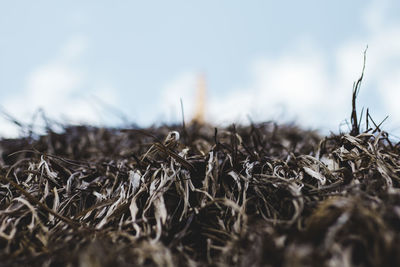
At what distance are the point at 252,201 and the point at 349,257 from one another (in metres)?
0.23

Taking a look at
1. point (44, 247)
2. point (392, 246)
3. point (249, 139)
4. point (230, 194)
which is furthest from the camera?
point (249, 139)

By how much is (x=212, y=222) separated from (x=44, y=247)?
272 millimetres

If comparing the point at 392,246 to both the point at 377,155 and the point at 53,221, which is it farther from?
the point at 53,221

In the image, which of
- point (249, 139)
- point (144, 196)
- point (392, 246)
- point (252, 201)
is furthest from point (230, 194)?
point (249, 139)

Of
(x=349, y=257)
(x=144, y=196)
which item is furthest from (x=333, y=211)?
(x=144, y=196)

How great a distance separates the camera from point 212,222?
0.51m

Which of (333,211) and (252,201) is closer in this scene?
(333,211)

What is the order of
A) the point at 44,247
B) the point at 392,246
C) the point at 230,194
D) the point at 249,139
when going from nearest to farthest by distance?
the point at 392,246 < the point at 44,247 < the point at 230,194 < the point at 249,139

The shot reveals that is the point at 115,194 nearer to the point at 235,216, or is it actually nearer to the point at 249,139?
the point at 235,216

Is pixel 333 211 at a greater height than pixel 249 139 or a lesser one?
greater

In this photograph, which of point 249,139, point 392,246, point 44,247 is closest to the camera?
point 392,246

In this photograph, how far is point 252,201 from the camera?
55 centimetres

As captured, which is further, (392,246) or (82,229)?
(82,229)

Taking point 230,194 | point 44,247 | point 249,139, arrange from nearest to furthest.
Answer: point 44,247
point 230,194
point 249,139
